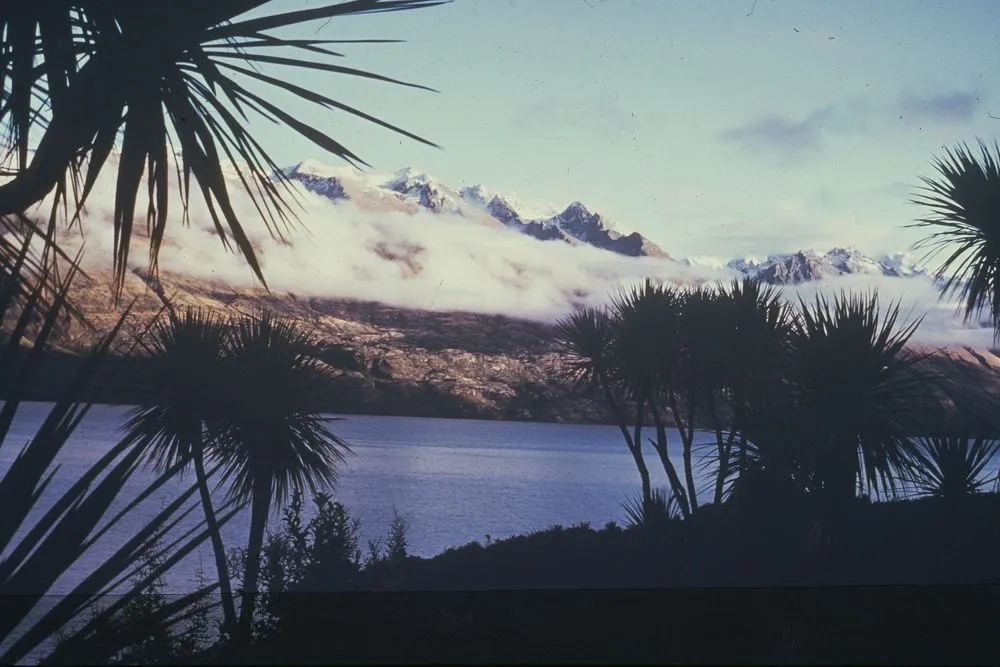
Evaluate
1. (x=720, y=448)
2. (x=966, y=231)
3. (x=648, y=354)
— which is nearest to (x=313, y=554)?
(x=648, y=354)

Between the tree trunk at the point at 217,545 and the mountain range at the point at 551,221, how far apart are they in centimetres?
105

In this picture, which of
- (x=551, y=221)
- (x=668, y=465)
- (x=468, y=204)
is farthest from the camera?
(x=668, y=465)

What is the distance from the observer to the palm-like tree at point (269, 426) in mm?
3172

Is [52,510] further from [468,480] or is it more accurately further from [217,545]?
[468,480]

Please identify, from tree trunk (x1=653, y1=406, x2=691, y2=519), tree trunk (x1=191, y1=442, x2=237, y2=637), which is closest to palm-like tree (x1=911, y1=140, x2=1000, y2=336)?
tree trunk (x1=653, y1=406, x2=691, y2=519)

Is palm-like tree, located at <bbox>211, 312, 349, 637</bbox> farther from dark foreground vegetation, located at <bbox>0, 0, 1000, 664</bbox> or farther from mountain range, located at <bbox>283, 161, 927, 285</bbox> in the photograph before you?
mountain range, located at <bbox>283, 161, 927, 285</bbox>

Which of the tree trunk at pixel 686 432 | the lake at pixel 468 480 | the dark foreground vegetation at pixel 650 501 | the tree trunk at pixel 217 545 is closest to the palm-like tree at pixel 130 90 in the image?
the dark foreground vegetation at pixel 650 501

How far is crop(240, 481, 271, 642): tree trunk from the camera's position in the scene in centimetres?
323

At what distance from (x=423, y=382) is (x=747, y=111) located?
72.2 inches

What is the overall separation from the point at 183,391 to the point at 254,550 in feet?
2.17

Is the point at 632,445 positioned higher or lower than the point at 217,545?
higher

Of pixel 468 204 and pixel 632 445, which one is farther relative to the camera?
pixel 632 445

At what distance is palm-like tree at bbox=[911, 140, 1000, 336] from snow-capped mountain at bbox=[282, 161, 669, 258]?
4.23ft

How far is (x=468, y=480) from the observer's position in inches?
140
